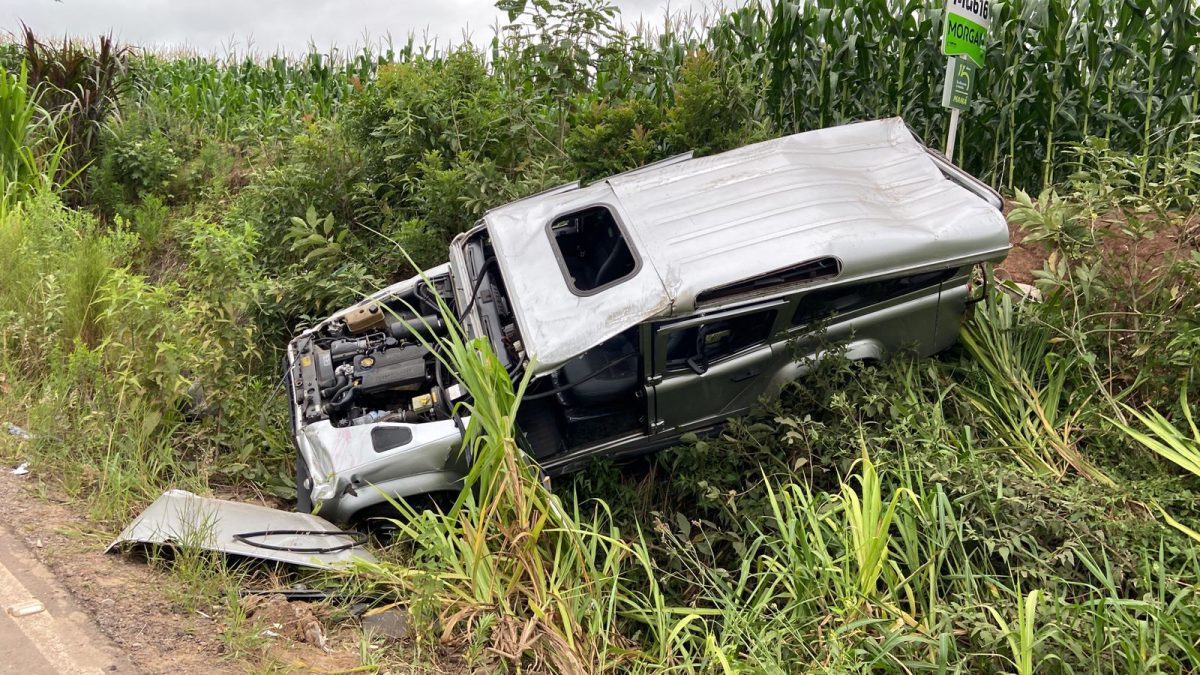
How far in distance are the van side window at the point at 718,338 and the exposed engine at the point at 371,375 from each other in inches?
51.2

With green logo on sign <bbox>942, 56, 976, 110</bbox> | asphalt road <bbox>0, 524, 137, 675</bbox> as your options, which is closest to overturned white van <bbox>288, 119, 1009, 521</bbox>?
green logo on sign <bbox>942, 56, 976, 110</bbox>

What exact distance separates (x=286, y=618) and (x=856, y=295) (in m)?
3.50

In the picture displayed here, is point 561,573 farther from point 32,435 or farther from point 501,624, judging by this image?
point 32,435

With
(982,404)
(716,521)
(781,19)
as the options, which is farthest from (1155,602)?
(781,19)

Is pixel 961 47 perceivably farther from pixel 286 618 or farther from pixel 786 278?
pixel 286 618

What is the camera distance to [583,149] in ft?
23.1

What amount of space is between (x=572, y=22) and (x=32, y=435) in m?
5.10

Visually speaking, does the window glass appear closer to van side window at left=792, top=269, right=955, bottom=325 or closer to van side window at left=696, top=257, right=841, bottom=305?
van side window at left=696, top=257, right=841, bottom=305

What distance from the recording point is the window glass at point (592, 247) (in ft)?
17.5

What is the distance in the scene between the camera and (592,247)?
5664 mm

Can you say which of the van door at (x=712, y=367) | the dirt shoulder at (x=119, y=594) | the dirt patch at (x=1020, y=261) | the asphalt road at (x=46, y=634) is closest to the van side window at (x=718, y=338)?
the van door at (x=712, y=367)

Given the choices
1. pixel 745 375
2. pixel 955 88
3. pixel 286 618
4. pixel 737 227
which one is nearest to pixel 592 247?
pixel 737 227

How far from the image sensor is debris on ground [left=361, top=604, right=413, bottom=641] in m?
4.03

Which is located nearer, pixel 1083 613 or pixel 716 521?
pixel 1083 613
